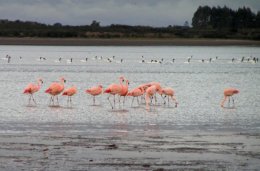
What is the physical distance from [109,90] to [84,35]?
81.8 m

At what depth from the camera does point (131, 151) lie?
11602mm

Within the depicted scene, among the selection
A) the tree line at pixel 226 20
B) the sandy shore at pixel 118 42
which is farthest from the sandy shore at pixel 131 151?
the tree line at pixel 226 20

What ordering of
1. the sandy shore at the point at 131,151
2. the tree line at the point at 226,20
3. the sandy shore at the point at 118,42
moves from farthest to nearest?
the tree line at the point at 226,20 < the sandy shore at the point at 118,42 < the sandy shore at the point at 131,151

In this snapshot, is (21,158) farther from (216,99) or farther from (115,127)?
(216,99)

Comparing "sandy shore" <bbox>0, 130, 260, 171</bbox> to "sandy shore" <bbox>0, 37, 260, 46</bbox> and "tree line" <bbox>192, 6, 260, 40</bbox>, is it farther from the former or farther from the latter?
"tree line" <bbox>192, 6, 260, 40</bbox>

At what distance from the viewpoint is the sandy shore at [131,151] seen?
10375 mm

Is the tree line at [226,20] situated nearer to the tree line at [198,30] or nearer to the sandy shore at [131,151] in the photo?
the tree line at [198,30]

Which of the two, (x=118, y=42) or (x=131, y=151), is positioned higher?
(x=131, y=151)

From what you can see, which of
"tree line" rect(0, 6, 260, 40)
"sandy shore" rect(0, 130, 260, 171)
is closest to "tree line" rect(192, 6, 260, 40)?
"tree line" rect(0, 6, 260, 40)

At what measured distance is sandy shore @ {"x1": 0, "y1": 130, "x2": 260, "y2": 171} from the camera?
34.0ft

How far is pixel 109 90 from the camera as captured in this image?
1973 centimetres

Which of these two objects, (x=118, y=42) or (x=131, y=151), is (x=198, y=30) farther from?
(x=131, y=151)

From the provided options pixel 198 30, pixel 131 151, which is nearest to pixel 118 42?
pixel 198 30

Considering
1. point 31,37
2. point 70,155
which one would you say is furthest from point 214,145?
point 31,37
